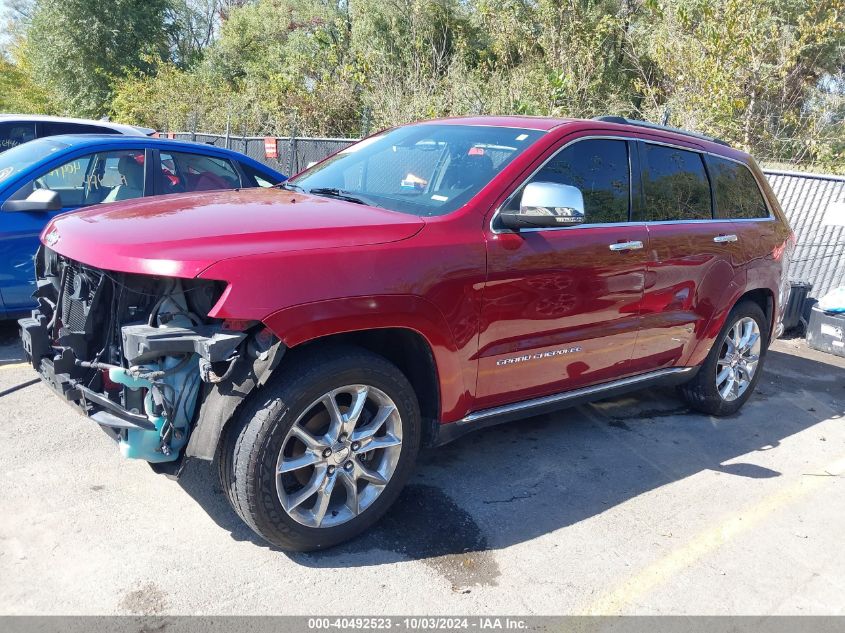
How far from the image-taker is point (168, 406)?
2871 millimetres

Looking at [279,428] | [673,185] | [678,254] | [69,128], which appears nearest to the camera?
[279,428]

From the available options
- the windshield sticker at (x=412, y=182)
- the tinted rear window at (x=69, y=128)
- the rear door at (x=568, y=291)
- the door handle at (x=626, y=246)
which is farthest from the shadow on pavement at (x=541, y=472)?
the tinted rear window at (x=69, y=128)

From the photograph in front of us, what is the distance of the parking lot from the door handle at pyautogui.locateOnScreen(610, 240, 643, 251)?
1.32m

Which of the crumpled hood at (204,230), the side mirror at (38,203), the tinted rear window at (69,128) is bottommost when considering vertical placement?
the side mirror at (38,203)

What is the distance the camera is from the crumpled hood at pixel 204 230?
276 centimetres

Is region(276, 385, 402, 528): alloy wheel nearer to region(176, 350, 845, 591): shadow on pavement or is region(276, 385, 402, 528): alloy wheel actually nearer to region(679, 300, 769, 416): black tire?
region(176, 350, 845, 591): shadow on pavement

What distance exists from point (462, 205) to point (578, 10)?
17485mm

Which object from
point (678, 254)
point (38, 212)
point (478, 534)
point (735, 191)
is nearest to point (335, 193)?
point (478, 534)

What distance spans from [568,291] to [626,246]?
0.55 metres

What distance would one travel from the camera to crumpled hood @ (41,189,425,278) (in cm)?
276

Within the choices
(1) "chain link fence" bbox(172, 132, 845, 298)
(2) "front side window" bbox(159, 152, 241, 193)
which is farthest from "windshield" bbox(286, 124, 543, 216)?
(1) "chain link fence" bbox(172, 132, 845, 298)

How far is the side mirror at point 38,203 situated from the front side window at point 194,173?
1031mm

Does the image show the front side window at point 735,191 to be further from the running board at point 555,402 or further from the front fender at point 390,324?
the front fender at point 390,324

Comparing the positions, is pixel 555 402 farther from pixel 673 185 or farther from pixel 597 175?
pixel 673 185
